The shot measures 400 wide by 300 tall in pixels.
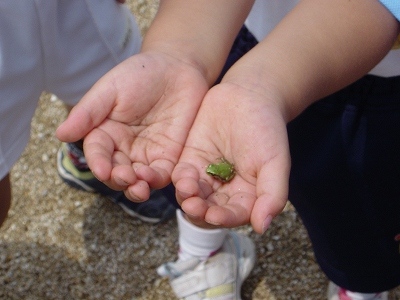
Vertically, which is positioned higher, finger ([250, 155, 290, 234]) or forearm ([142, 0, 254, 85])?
forearm ([142, 0, 254, 85])

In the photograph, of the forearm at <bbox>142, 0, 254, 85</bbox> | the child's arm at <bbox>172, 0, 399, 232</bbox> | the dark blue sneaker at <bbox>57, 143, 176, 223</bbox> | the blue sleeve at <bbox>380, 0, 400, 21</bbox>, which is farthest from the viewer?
the dark blue sneaker at <bbox>57, 143, 176, 223</bbox>

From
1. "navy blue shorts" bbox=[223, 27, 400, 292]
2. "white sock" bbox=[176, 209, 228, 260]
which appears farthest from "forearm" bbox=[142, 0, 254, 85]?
"white sock" bbox=[176, 209, 228, 260]

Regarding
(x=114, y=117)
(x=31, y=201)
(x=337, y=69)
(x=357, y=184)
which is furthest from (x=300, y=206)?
(x=31, y=201)

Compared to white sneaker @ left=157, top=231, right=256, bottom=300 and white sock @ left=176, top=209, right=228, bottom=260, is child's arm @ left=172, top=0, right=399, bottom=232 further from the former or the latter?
white sneaker @ left=157, top=231, right=256, bottom=300

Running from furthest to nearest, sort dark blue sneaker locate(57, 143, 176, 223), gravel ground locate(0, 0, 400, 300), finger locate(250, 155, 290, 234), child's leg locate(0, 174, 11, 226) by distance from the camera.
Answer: dark blue sneaker locate(57, 143, 176, 223) < gravel ground locate(0, 0, 400, 300) < child's leg locate(0, 174, 11, 226) < finger locate(250, 155, 290, 234)

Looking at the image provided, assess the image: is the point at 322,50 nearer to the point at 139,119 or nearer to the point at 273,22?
the point at 273,22

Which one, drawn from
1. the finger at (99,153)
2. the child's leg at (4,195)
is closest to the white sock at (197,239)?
the child's leg at (4,195)

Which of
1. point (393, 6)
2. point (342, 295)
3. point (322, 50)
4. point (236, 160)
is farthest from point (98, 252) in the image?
point (393, 6)
